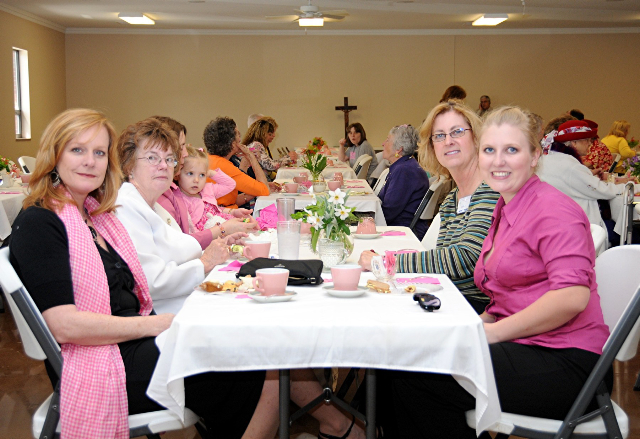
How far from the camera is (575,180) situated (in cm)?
468

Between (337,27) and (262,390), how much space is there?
1147 centimetres

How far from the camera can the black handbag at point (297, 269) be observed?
1.81 metres

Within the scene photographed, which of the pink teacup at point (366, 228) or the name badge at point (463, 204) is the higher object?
the name badge at point (463, 204)

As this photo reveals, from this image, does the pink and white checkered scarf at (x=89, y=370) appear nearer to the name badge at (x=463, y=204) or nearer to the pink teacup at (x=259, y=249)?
the pink teacup at (x=259, y=249)

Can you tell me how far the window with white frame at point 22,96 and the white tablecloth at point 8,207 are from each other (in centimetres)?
622

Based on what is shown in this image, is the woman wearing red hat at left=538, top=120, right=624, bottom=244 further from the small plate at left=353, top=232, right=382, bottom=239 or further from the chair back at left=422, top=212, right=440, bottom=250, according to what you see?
the small plate at left=353, top=232, right=382, bottom=239

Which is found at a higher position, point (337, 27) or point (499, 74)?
point (337, 27)

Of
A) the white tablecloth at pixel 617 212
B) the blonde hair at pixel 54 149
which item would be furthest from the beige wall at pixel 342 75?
the blonde hair at pixel 54 149

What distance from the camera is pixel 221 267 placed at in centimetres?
215

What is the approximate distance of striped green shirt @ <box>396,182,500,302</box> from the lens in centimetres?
217

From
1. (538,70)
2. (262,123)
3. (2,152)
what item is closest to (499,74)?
(538,70)

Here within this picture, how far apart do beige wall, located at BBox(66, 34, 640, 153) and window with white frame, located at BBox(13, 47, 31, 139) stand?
2028mm

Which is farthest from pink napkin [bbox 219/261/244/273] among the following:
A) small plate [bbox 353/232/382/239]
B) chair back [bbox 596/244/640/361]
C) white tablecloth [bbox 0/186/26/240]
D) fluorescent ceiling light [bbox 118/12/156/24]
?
fluorescent ceiling light [bbox 118/12/156/24]

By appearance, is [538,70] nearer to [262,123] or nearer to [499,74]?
[499,74]
